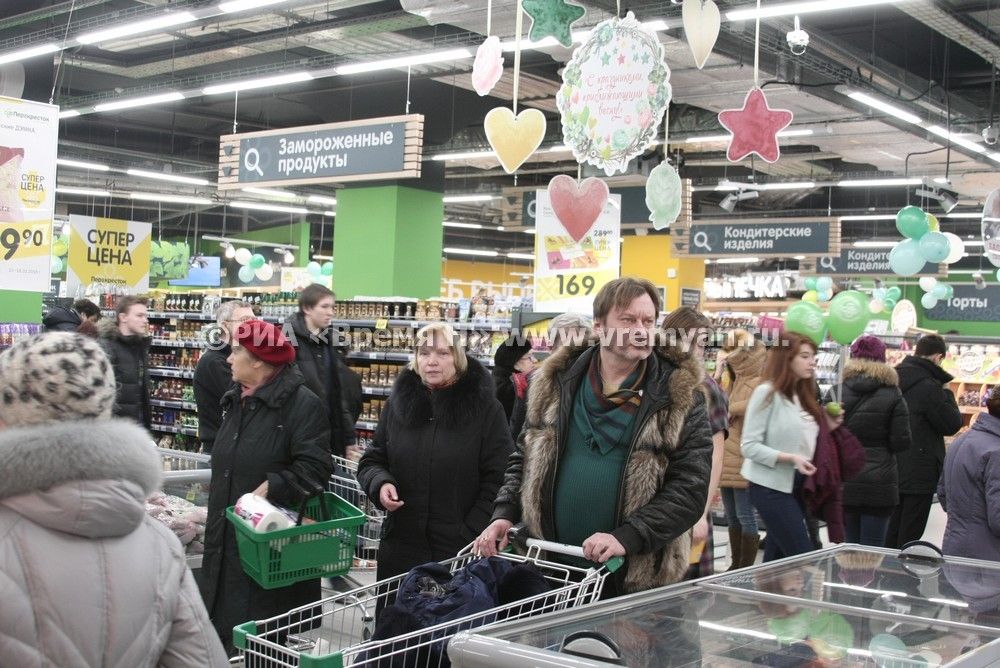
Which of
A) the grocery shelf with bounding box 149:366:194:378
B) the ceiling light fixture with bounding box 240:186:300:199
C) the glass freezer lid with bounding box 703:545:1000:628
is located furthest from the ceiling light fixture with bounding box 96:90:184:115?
the glass freezer lid with bounding box 703:545:1000:628

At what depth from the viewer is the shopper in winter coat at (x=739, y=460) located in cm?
697

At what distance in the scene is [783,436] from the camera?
17.9 ft

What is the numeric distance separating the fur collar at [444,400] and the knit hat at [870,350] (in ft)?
10.6

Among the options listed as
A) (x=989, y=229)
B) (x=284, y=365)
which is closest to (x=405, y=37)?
(x=989, y=229)

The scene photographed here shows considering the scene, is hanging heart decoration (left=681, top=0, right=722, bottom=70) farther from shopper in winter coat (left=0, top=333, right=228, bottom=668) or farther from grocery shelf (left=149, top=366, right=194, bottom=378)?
grocery shelf (left=149, top=366, right=194, bottom=378)

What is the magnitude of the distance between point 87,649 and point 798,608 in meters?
1.58

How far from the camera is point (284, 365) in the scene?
4020 millimetres

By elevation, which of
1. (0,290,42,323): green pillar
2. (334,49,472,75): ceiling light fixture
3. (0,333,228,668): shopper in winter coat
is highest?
(334,49,472,75): ceiling light fixture

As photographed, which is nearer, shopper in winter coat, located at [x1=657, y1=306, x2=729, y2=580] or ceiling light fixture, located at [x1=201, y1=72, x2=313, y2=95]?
shopper in winter coat, located at [x1=657, y1=306, x2=729, y2=580]

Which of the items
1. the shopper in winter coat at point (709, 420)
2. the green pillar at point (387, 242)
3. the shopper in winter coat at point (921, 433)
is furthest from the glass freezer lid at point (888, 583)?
the green pillar at point (387, 242)

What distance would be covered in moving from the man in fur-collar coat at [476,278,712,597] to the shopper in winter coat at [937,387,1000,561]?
1.68 m

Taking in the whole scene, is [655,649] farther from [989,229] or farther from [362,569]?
[989,229]

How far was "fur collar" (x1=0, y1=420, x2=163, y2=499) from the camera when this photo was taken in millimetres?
1789

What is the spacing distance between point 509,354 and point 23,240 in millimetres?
3262
